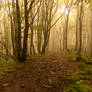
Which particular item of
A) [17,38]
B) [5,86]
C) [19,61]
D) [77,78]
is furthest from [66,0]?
[5,86]

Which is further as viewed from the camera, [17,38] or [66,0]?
[66,0]

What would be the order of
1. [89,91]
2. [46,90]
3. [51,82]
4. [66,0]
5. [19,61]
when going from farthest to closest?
1. [66,0]
2. [19,61]
3. [51,82]
4. [46,90]
5. [89,91]

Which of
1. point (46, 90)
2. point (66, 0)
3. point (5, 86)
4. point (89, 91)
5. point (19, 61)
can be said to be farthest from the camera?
point (66, 0)

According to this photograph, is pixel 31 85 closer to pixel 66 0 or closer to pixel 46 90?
pixel 46 90

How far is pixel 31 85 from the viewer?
4191 millimetres

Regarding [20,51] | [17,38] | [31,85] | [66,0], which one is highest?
[66,0]

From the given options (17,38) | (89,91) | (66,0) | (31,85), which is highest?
(66,0)

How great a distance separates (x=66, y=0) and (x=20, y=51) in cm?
1233

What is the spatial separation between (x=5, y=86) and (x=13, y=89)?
0.44 meters

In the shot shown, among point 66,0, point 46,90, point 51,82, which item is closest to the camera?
point 46,90

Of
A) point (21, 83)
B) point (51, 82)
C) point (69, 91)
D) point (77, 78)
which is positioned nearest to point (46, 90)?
point (51, 82)

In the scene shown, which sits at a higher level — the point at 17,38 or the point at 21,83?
the point at 17,38

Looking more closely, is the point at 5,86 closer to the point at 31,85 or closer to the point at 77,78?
the point at 31,85

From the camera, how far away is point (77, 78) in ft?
14.6
